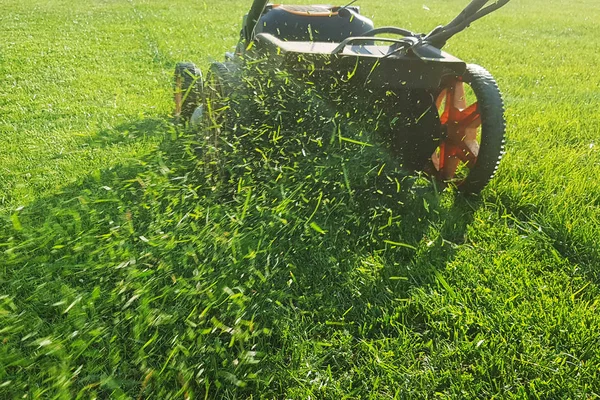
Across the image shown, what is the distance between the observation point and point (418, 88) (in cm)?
230

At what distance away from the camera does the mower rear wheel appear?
2.15 meters

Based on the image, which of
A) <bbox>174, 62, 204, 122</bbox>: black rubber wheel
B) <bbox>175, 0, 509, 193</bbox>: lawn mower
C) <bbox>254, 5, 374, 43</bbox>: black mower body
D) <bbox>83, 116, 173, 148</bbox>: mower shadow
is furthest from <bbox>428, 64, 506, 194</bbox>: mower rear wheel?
<bbox>83, 116, 173, 148</bbox>: mower shadow

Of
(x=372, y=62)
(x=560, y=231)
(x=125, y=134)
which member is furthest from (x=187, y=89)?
(x=560, y=231)

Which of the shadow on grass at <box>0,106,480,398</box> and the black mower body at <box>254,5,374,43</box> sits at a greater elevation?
the black mower body at <box>254,5,374,43</box>

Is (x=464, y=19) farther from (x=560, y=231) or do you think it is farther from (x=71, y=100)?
(x=71, y=100)

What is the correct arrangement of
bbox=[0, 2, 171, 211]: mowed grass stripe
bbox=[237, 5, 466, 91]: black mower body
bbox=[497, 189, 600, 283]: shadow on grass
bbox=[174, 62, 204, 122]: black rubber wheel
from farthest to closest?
bbox=[174, 62, 204, 122]: black rubber wheel < bbox=[0, 2, 171, 211]: mowed grass stripe < bbox=[237, 5, 466, 91]: black mower body < bbox=[497, 189, 600, 283]: shadow on grass

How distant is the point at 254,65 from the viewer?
101 inches

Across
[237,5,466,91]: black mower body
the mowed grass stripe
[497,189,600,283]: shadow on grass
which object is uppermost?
[237,5,466,91]: black mower body

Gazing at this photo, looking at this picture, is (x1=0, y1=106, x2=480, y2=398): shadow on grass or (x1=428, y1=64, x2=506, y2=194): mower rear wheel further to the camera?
(x1=428, y1=64, x2=506, y2=194): mower rear wheel

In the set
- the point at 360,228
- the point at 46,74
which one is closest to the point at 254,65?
the point at 360,228

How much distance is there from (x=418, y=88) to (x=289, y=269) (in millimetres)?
1068

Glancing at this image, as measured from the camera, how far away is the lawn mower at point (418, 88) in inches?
85.6

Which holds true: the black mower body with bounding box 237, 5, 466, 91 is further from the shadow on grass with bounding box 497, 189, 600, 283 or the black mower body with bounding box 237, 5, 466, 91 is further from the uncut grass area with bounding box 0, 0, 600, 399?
the shadow on grass with bounding box 497, 189, 600, 283

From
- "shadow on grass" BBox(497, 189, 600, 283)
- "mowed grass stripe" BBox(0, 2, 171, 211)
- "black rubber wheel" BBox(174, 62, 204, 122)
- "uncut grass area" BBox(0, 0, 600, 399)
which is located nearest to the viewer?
"uncut grass area" BBox(0, 0, 600, 399)
